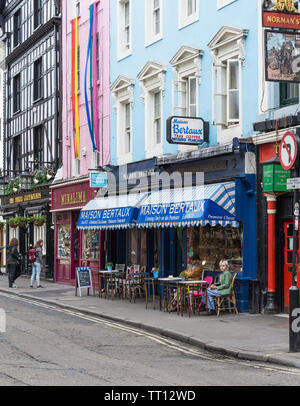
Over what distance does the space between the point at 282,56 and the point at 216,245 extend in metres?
6.44

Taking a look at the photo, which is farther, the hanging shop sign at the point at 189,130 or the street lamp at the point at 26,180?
the street lamp at the point at 26,180

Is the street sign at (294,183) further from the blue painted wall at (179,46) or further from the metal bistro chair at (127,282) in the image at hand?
the metal bistro chair at (127,282)

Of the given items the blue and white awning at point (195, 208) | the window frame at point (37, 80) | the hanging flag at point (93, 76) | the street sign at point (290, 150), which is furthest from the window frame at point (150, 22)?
the street sign at point (290, 150)

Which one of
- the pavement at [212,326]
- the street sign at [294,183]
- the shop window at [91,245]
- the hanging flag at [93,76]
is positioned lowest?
the pavement at [212,326]

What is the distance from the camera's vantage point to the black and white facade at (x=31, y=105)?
31.1 meters

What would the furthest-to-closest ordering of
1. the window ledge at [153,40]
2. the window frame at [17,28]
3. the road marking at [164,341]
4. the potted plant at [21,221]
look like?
the window frame at [17,28]
the potted plant at [21,221]
the window ledge at [153,40]
the road marking at [164,341]

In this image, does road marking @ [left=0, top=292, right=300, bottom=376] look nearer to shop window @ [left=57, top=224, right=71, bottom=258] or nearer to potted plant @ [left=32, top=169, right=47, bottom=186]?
shop window @ [left=57, top=224, right=71, bottom=258]

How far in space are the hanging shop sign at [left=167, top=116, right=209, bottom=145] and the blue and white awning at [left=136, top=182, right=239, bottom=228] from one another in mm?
1271

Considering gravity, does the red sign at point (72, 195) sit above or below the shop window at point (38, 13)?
below

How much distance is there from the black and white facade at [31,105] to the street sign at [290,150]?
62.2ft

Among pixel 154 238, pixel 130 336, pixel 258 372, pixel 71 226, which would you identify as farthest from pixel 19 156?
pixel 258 372

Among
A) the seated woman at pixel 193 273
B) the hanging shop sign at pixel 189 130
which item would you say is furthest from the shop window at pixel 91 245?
the hanging shop sign at pixel 189 130

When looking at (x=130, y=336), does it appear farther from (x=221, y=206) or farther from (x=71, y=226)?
(x=71, y=226)

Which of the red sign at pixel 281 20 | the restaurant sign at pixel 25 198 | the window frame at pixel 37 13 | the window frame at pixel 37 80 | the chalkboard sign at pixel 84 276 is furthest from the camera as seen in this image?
the window frame at pixel 37 13
